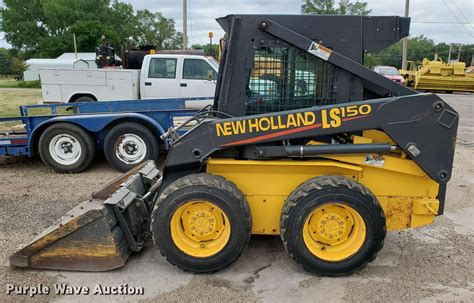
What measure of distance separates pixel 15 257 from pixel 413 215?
137 inches

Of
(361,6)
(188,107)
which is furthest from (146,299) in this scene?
(361,6)

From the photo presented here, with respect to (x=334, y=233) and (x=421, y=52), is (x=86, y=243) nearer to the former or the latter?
(x=334, y=233)

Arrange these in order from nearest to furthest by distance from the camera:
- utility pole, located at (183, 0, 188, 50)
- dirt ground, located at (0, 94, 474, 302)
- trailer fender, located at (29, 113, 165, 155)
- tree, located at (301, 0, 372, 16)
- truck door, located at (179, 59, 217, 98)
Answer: dirt ground, located at (0, 94, 474, 302)
trailer fender, located at (29, 113, 165, 155)
truck door, located at (179, 59, 217, 98)
utility pole, located at (183, 0, 188, 50)
tree, located at (301, 0, 372, 16)

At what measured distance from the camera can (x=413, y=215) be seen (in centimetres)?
375

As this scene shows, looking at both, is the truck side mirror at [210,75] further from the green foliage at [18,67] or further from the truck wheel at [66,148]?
the green foliage at [18,67]

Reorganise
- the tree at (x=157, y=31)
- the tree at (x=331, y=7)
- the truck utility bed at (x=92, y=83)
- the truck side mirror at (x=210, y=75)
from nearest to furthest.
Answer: the truck side mirror at (x=210, y=75) → the truck utility bed at (x=92, y=83) → the tree at (x=331, y=7) → the tree at (x=157, y=31)

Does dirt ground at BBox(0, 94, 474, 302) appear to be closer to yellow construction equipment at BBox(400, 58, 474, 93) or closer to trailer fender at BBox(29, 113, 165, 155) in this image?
trailer fender at BBox(29, 113, 165, 155)

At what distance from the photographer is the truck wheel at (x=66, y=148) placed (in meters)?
6.62

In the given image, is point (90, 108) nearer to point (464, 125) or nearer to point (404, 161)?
point (404, 161)

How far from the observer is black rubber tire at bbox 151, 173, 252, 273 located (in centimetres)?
352

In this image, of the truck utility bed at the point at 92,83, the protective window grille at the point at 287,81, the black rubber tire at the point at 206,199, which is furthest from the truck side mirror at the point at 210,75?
the black rubber tire at the point at 206,199

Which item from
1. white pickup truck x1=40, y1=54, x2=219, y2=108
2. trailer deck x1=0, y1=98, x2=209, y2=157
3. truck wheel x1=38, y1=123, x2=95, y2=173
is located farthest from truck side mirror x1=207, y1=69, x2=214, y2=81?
truck wheel x1=38, y1=123, x2=95, y2=173

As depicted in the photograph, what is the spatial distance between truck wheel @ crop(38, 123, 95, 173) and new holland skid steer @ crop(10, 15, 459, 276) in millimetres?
3153

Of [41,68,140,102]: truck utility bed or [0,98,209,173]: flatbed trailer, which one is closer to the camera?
[0,98,209,173]: flatbed trailer
